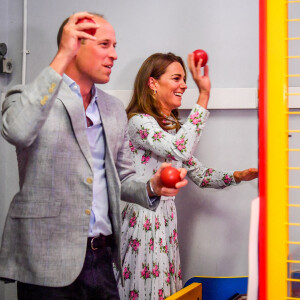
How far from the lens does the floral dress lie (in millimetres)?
1729

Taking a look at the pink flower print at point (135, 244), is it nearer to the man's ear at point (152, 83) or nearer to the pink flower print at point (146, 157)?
the pink flower print at point (146, 157)

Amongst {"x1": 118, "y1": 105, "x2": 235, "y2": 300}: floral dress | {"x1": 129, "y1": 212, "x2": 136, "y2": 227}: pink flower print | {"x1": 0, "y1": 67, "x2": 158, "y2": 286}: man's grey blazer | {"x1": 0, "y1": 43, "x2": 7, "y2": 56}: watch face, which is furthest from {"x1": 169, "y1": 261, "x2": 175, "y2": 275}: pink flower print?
{"x1": 0, "y1": 43, "x2": 7, "y2": 56}: watch face

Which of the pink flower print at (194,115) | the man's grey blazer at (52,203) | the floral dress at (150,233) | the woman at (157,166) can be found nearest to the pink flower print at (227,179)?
the woman at (157,166)

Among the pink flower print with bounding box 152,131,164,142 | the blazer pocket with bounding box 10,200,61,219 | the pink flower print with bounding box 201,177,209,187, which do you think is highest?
the pink flower print with bounding box 152,131,164,142

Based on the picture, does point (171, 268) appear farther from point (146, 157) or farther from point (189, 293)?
point (146, 157)

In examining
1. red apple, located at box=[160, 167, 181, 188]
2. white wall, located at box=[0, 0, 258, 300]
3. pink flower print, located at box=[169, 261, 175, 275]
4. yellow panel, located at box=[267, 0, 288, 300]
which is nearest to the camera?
yellow panel, located at box=[267, 0, 288, 300]

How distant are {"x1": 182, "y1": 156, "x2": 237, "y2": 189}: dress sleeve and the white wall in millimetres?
207

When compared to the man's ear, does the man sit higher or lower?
lower

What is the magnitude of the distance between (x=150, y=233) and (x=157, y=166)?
0.88ft

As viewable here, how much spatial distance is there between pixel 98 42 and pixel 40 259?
2.14 feet

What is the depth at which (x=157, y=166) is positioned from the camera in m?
1.85

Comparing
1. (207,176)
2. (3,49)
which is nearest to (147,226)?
(207,176)

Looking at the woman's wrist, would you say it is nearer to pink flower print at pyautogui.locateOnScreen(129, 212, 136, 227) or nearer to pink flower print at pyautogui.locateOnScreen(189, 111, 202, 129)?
pink flower print at pyautogui.locateOnScreen(189, 111, 202, 129)

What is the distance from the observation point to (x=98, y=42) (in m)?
1.38
